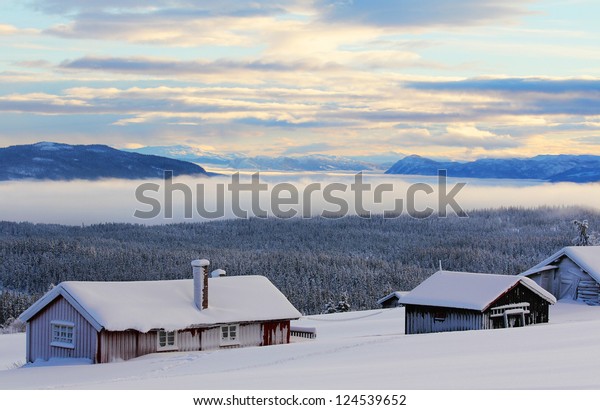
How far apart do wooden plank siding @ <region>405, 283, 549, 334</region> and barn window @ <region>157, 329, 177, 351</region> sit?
1236 cm

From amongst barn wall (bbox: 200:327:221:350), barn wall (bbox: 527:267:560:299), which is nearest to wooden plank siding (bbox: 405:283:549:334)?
barn wall (bbox: 527:267:560:299)

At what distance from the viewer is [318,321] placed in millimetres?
66750

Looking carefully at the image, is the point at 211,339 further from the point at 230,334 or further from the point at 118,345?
the point at 118,345

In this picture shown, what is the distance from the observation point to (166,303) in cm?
3878

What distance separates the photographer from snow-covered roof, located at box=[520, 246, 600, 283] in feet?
162

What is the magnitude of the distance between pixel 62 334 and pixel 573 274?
2886 centimetres

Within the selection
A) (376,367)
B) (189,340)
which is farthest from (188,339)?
(376,367)

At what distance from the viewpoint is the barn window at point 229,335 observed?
39.1m

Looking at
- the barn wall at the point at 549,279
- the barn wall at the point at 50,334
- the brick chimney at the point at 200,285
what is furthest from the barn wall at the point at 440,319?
the barn wall at the point at 50,334

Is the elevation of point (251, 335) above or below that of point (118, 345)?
below

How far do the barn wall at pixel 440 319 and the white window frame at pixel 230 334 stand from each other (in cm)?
924

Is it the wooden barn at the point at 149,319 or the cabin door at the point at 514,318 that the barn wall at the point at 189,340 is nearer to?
the wooden barn at the point at 149,319
